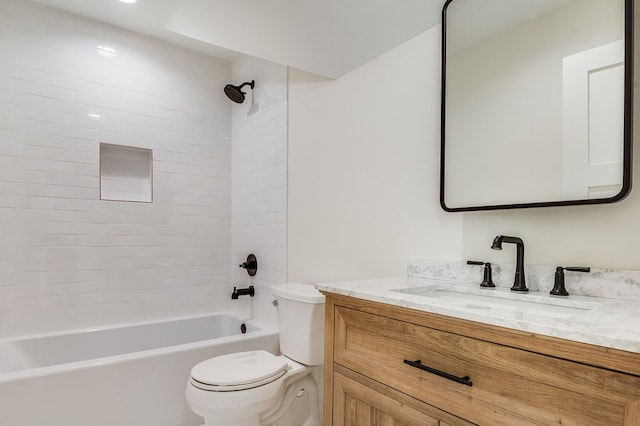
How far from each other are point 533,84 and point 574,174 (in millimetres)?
342

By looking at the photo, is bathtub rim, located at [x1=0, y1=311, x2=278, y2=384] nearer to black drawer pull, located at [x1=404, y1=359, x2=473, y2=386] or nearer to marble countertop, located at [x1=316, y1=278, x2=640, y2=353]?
marble countertop, located at [x1=316, y1=278, x2=640, y2=353]

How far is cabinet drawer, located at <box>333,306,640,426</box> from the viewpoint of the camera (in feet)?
2.28

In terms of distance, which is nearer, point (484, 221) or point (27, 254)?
Answer: point (484, 221)

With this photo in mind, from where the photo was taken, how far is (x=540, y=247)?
4.25 ft

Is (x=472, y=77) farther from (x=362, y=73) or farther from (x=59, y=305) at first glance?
(x=59, y=305)

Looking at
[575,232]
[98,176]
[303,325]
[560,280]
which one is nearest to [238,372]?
[303,325]

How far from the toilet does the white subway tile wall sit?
2.97 feet

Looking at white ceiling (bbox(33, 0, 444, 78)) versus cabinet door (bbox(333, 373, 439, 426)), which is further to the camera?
white ceiling (bbox(33, 0, 444, 78))

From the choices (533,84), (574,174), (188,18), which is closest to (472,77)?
(533,84)

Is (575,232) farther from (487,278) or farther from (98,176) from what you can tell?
(98,176)

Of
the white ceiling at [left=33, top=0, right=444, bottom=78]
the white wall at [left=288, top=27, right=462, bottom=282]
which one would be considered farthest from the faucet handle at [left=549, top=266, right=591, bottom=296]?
the white ceiling at [left=33, top=0, right=444, bottom=78]

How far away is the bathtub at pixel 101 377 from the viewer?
1.84 metres

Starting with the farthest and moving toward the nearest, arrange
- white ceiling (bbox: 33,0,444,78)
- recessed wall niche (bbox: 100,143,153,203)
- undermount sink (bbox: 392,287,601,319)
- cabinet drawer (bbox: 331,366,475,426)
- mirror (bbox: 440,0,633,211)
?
recessed wall niche (bbox: 100,143,153,203)
white ceiling (bbox: 33,0,444,78)
mirror (bbox: 440,0,633,211)
cabinet drawer (bbox: 331,366,475,426)
undermount sink (bbox: 392,287,601,319)

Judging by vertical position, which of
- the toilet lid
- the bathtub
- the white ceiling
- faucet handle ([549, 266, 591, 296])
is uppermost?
the white ceiling
